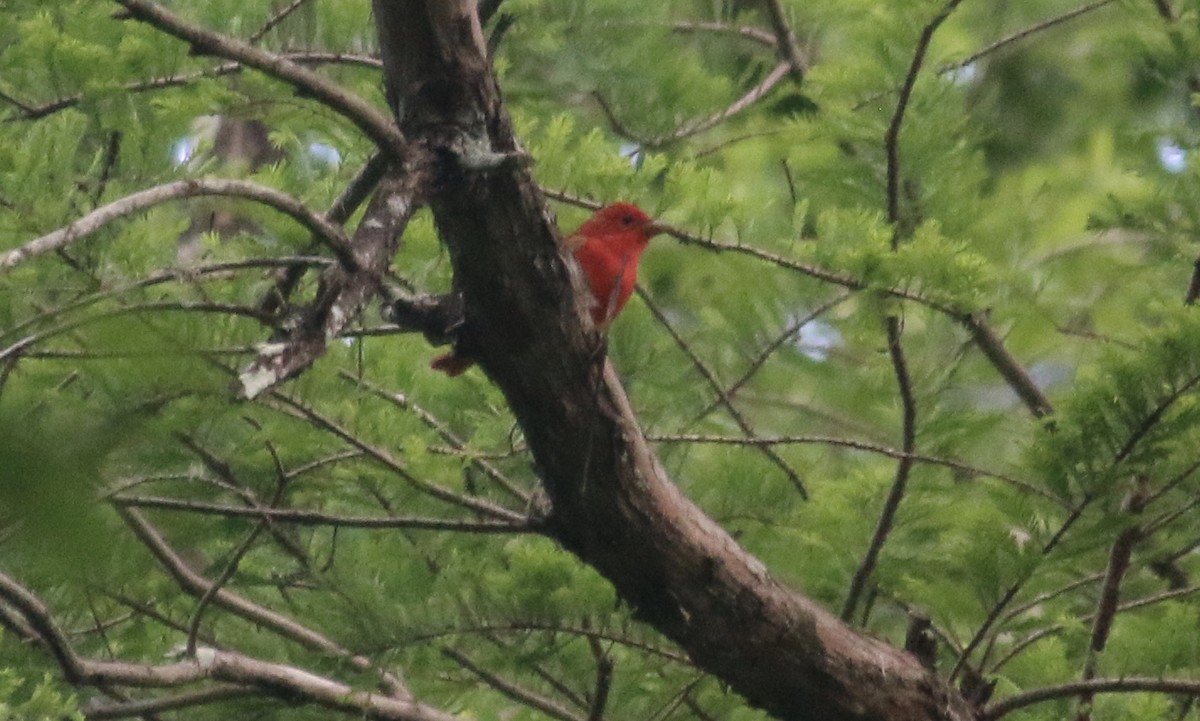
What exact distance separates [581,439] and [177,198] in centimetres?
86

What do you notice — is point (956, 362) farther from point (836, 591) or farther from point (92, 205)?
point (92, 205)

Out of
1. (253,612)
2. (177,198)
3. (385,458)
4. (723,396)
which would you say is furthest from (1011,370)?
(177,198)

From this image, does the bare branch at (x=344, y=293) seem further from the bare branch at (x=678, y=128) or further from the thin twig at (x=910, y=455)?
the bare branch at (x=678, y=128)

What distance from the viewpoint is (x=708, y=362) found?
370 centimetres

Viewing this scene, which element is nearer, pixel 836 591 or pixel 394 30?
pixel 394 30

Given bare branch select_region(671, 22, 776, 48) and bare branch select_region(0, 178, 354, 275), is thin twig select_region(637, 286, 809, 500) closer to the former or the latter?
bare branch select_region(671, 22, 776, 48)

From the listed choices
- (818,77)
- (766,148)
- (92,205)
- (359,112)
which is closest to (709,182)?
(818,77)

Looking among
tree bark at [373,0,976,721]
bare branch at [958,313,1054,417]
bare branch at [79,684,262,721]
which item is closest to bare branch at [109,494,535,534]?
tree bark at [373,0,976,721]

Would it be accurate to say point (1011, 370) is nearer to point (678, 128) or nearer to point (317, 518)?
point (678, 128)

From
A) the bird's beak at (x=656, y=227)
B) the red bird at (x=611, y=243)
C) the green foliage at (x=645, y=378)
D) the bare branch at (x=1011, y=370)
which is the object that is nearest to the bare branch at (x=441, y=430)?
the green foliage at (x=645, y=378)

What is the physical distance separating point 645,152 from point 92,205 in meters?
1.63

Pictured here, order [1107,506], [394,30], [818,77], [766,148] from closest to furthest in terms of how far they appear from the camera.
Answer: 1. [394,30]
2. [1107,506]
3. [818,77]
4. [766,148]

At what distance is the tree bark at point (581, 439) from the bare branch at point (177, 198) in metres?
0.23

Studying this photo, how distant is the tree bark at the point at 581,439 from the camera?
7.36ft
